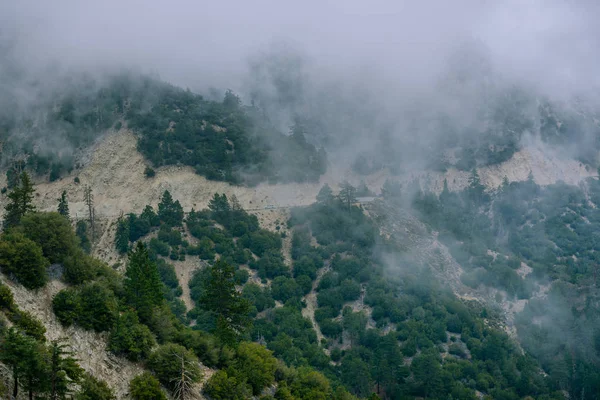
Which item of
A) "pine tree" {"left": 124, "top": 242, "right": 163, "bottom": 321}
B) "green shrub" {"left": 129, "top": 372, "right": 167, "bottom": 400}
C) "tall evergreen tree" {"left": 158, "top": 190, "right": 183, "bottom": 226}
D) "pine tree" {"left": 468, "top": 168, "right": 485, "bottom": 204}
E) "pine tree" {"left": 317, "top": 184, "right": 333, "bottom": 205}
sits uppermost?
"pine tree" {"left": 468, "top": 168, "right": 485, "bottom": 204}

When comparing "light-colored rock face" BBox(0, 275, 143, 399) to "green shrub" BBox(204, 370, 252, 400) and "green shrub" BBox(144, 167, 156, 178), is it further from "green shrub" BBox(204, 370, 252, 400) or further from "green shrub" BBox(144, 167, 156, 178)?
"green shrub" BBox(144, 167, 156, 178)

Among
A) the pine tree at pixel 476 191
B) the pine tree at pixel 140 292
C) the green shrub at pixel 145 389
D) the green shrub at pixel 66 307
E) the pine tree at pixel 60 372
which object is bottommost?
the green shrub at pixel 145 389

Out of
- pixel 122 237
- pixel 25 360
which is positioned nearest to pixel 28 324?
pixel 25 360

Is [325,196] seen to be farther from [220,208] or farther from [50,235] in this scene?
[50,235]

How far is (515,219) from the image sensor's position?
124m

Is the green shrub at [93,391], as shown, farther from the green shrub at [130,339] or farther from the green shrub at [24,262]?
the green shrub at [24,262]

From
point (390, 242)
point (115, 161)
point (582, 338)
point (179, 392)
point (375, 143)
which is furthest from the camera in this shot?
point (375, 143)

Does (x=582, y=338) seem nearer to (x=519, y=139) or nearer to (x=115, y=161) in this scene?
(x=519, y=139)

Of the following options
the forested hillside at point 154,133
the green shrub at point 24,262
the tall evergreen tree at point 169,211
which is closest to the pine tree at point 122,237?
the tall evergreen tree at point 169,211

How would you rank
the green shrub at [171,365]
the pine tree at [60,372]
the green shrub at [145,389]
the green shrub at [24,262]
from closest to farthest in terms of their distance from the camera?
the pine tree at [60,372] < the green shrub at [145,389] < the green shrub at [24,262] < the green shrub at [171,365]

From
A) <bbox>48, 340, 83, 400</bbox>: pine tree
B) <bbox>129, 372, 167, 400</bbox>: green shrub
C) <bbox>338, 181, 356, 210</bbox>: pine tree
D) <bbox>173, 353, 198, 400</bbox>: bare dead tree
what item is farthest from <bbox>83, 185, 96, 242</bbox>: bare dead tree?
<bbox>48, 340, 83, 400</bbox>: pine tree

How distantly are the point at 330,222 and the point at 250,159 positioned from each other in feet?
63.1

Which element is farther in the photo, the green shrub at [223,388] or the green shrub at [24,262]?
the green shrub at [223,388]

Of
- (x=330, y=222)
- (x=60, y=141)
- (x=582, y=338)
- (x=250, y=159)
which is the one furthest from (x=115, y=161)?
(x=582, y=338)
